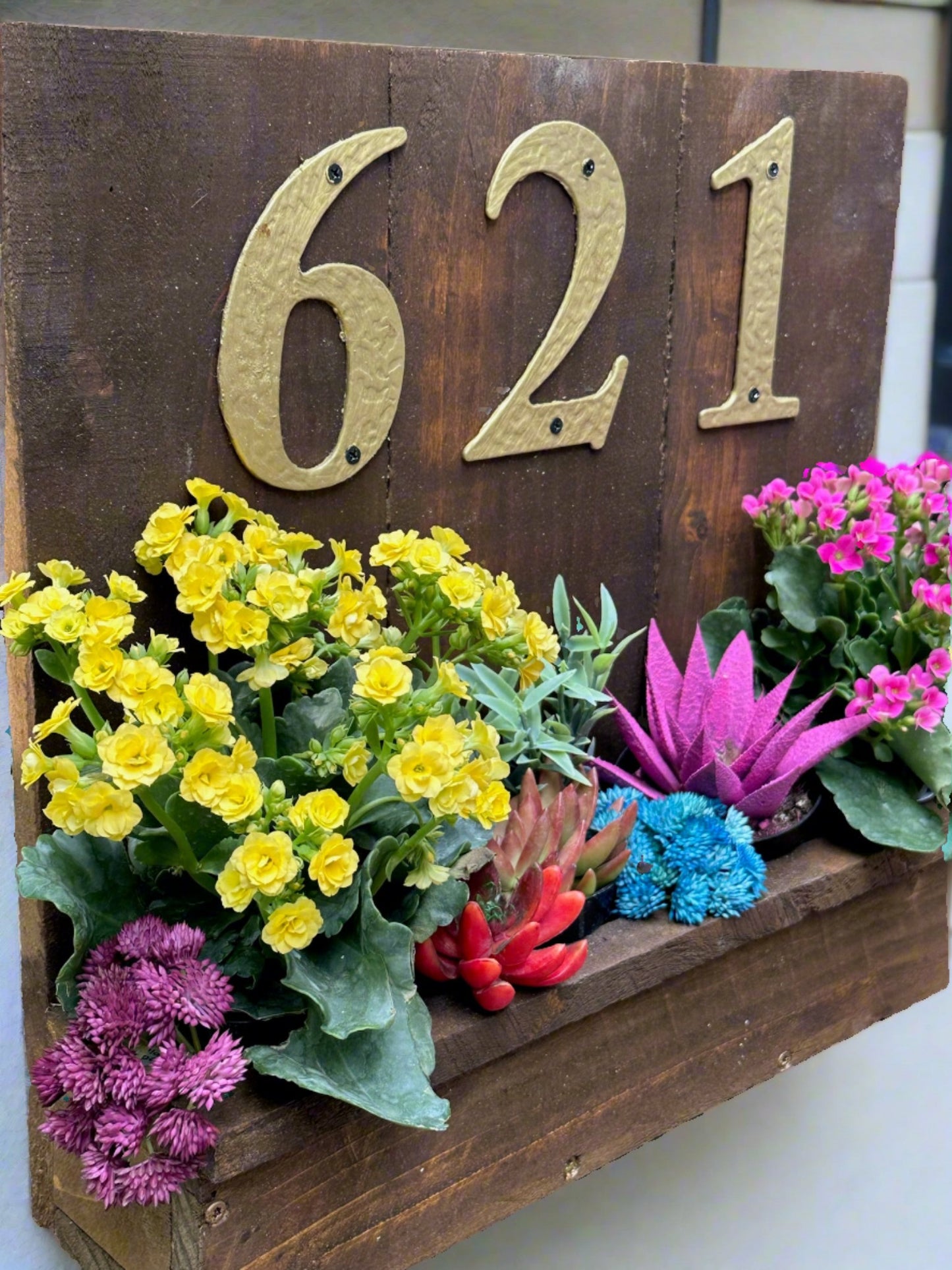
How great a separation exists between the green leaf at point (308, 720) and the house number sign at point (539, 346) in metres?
0.17

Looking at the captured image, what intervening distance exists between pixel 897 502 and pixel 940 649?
15 centimetres

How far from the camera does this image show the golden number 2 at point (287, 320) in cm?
89

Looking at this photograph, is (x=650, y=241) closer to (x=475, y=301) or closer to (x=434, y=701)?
(x=475, y=301)

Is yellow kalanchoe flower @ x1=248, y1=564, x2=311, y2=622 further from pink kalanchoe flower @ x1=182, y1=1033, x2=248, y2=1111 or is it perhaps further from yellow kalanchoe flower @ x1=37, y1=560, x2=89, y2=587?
pink kalanchoe flower @ x1=182, y1=1033, x2=248, y2=1111

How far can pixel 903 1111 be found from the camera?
5.70 feet

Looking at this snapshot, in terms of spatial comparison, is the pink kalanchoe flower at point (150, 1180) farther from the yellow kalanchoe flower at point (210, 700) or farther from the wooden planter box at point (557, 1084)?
the yellow kalanchoe flower at point (210, 700)

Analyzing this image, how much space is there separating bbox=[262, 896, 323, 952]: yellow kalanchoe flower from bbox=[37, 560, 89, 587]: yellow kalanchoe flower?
0.25 m

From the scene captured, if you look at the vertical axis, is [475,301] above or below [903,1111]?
above

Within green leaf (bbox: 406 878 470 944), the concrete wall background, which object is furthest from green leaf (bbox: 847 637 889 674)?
green leaf (bbox: 406 878 470 944)

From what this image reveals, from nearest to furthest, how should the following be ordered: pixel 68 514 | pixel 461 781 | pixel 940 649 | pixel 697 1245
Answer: pixel 461 781, pixel 68 514, pixel 940 649, pixel 697 1245

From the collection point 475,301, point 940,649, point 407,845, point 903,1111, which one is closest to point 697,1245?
point 903,1111

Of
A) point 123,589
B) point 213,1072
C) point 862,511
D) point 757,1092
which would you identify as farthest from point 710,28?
point 757,1092

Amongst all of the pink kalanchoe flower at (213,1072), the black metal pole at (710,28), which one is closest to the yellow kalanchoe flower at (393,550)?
the pink kalanchoe flower at (213,1072)

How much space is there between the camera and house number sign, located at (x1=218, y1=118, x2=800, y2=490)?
900 mm
